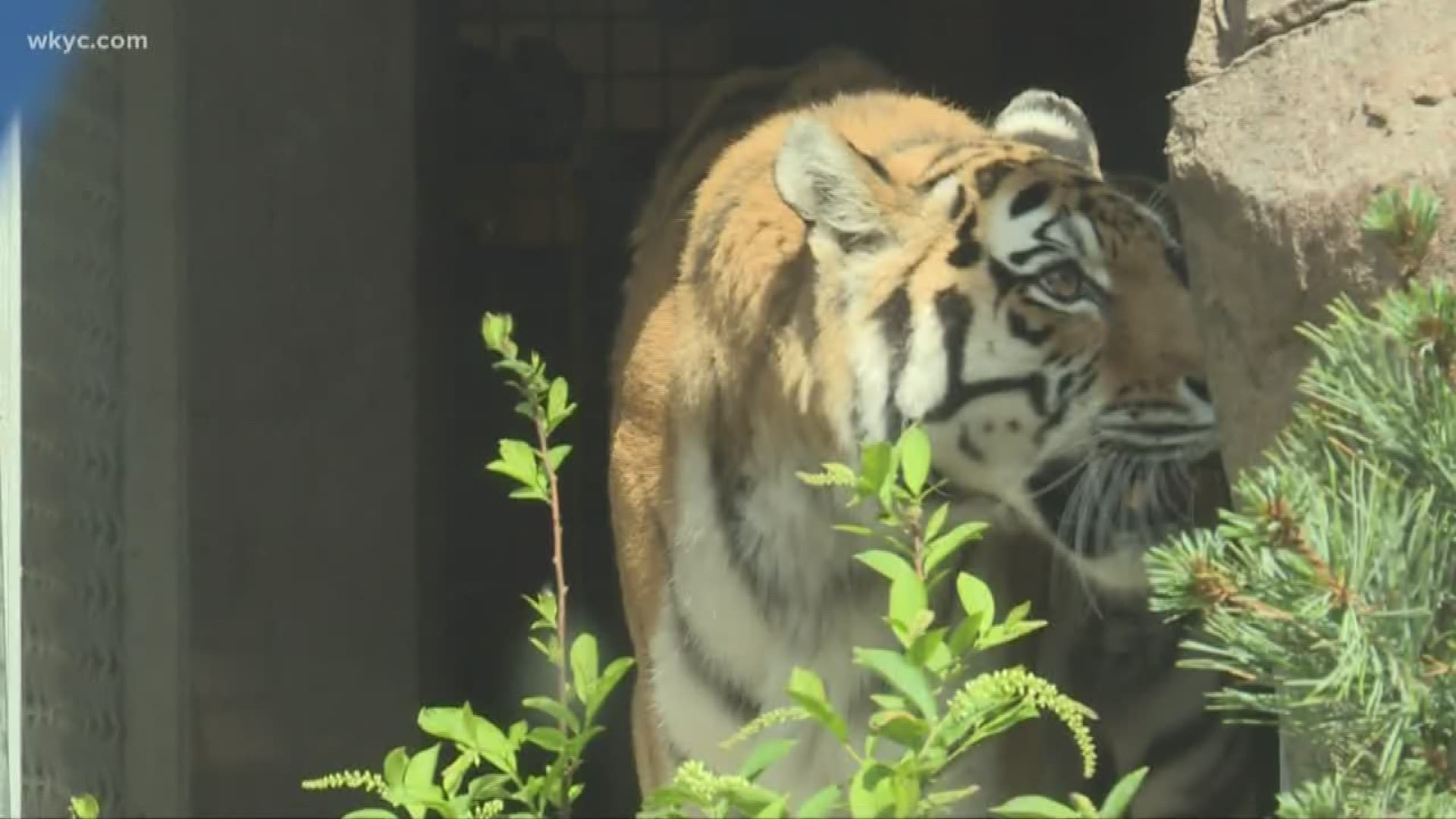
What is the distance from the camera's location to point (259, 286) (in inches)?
181

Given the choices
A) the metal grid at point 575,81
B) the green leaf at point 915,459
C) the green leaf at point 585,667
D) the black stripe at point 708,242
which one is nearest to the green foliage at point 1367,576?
the green leaf at point 915,459

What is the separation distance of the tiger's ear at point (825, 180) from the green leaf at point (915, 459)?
3.48 ft

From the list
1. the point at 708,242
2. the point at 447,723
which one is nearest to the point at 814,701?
the point at 447,723

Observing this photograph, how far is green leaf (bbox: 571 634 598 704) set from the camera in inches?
79.5

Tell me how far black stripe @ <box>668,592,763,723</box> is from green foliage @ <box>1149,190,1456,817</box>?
4.87 feet

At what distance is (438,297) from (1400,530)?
353 cm

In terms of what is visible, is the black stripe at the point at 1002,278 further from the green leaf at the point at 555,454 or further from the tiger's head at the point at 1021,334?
the green leaf at the point at 555,454

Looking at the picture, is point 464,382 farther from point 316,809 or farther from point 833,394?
point 833,394

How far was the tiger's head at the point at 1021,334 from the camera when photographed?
9.57ft

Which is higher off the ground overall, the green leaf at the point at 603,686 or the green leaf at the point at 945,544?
the green leaf at the point at 945,544

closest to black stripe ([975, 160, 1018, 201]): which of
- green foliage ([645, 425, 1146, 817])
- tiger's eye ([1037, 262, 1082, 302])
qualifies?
tiger's eye ([1037, 262, 1082, 302])

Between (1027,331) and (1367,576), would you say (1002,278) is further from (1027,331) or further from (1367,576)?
(1367,576)

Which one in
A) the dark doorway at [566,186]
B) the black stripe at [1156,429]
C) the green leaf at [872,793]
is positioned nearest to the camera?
the green leaf at [872,793]

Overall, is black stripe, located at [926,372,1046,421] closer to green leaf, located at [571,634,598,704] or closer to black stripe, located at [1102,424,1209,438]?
black stripe, located at [1102,424,1209,438]
